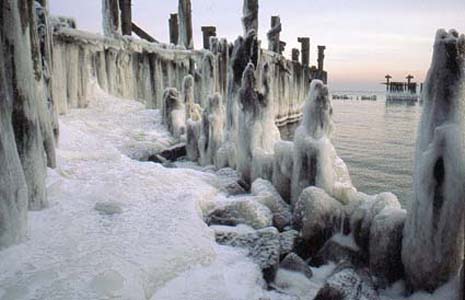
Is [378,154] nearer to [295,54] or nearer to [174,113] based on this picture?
[174,113]

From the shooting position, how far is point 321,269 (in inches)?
206

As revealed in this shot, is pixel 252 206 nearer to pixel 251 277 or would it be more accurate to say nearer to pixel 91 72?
pixel 251 277

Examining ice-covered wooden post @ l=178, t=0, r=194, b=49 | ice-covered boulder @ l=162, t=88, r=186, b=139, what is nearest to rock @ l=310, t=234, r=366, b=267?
ice-covered boulder @ l=162, t=88, r=186, b=139

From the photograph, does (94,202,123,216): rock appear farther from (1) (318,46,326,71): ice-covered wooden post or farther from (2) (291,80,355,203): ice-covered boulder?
(1) (318,46,326,71): ice-covered wooden post

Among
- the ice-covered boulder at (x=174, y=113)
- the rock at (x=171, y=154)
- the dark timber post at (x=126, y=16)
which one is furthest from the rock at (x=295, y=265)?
the dark timber post at (x=126, y=16)

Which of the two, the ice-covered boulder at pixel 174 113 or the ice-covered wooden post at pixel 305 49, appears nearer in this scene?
the ice-covered boulder at pixel 174 113

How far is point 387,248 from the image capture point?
15.4ft

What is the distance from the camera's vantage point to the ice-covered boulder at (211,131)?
10.1 meters

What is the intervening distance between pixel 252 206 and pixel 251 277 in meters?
A: 1.73

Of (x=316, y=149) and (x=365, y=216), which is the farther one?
(x=316, y=149)

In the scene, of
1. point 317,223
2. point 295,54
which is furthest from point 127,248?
point 295,54

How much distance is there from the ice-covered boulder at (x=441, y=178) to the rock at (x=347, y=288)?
0.52m

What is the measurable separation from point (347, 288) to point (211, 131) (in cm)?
653

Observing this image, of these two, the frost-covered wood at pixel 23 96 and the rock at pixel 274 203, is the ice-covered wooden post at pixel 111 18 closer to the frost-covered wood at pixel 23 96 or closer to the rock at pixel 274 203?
the rock at pixel 274 203
